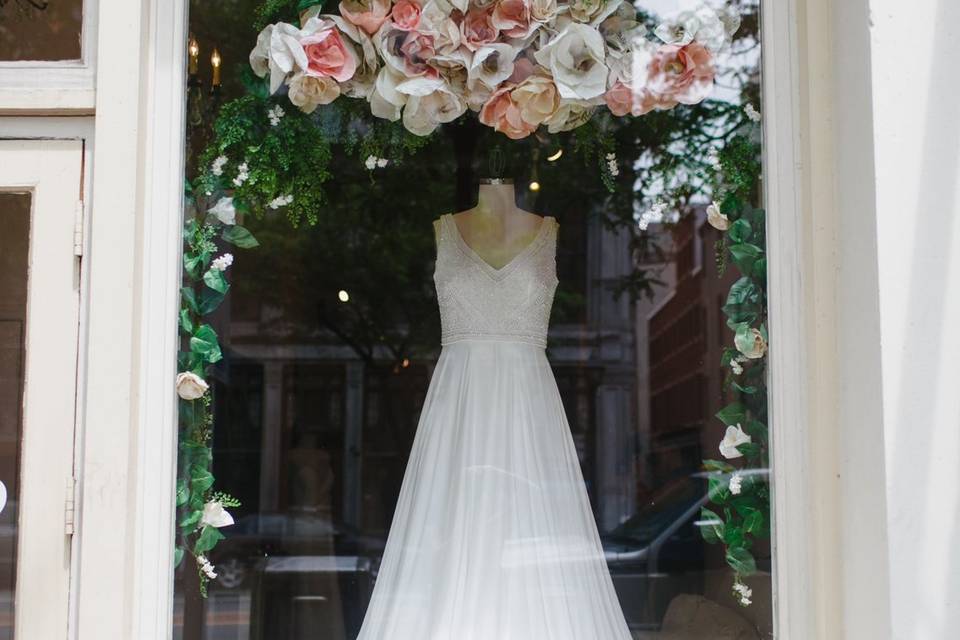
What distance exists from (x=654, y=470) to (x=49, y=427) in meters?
3.16

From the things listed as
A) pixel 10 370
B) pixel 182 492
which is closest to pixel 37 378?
pixel 10 370

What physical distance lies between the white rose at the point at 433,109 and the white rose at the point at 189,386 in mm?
781

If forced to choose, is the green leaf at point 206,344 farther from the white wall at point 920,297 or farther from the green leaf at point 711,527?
the white wall at point 920,297

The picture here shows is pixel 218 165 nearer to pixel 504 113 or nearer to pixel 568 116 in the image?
pixel 504 113

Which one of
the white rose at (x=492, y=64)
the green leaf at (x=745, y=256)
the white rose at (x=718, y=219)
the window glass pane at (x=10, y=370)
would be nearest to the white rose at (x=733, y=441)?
the green leaf at (x=745, y=256)

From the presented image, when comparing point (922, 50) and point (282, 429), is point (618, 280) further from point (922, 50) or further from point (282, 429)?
point (922, 50)

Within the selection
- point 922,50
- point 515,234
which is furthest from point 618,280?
point 922,50

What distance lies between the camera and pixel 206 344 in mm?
2434

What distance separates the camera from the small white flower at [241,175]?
257cm

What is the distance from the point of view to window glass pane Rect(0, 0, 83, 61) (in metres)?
2.31

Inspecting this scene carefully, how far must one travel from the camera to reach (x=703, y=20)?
251 centimetres

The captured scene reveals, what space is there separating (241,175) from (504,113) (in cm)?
62

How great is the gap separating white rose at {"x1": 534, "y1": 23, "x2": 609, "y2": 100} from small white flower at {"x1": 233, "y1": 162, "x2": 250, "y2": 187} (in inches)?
28.1

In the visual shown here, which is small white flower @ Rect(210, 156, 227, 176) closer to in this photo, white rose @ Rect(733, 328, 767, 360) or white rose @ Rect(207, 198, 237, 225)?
white rose @ Rect(207, 198, 237, 225)
